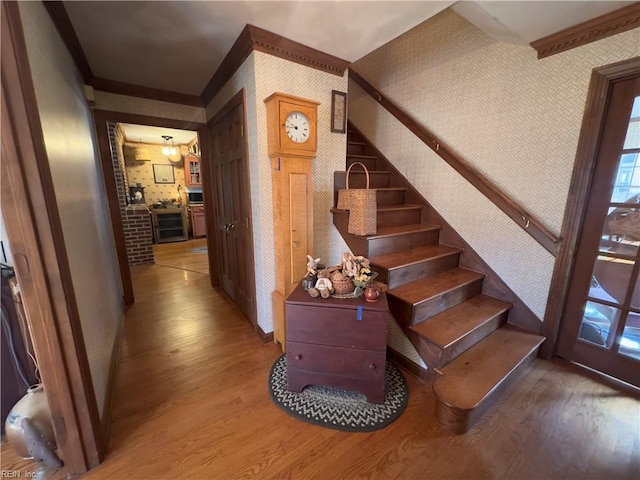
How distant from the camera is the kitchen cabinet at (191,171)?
6.71 meters

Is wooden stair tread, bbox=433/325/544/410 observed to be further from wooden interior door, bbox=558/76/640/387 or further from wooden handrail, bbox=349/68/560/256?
wooden handrail, bbox=349/68/560/256

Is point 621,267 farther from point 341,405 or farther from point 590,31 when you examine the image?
point 341,405

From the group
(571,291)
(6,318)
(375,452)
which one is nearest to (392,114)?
(571,291)

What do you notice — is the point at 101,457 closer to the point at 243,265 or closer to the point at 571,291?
the point at 243,265

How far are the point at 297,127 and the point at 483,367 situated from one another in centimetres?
198

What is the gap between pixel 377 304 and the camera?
4.75 feet

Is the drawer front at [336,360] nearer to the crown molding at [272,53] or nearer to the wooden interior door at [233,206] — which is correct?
the wooden interior door at [233,206]

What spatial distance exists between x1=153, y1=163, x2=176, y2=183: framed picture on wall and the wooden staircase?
588 cm

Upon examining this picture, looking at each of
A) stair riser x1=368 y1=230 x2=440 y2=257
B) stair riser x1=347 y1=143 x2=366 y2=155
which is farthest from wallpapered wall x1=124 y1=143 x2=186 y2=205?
stair riser x1=368 y1=230 x2=440 y2=257

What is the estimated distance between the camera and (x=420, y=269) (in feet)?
6.91

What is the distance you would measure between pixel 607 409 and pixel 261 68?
9.79ft

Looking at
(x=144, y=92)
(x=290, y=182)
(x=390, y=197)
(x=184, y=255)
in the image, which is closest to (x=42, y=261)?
(x=290, y=182)

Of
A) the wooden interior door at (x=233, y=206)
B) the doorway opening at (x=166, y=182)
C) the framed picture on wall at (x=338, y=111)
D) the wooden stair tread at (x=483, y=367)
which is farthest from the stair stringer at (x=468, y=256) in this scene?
the doorway opening at (x=166, y=182)

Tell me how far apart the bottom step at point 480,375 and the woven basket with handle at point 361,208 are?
1.06 metres
